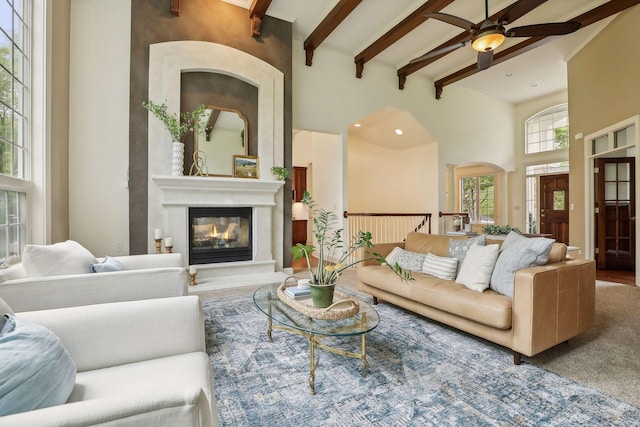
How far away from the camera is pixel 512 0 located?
14.0ft

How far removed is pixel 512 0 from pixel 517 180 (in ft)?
17.4

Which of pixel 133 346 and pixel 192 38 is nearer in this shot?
pixel 133 346

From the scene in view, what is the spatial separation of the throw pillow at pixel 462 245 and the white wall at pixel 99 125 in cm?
391

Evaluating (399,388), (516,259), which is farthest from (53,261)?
(516,259)

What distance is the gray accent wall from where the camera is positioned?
3932 millimetres

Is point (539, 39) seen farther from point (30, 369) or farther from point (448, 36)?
point (30, 369)

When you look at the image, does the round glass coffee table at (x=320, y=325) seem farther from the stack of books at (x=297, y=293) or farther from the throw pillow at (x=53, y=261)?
the throw pillow at (x=53, y=261)

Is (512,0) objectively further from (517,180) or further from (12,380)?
(12,380)

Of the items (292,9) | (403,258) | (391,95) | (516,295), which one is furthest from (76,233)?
(391,95)

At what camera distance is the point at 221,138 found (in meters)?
4.54

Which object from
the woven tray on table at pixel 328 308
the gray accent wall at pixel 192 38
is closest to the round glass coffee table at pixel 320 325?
the woven tray on table at pixel 328 308

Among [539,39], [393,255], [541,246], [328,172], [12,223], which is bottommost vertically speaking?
[393,255]

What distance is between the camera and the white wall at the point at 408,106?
541 centimetres

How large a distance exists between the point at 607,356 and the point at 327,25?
4.99 meters
